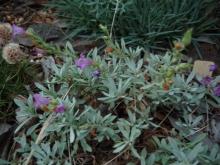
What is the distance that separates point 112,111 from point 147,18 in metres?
0.91

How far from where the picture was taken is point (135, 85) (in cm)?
189

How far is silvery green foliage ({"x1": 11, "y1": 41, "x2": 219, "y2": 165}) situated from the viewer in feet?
5.67

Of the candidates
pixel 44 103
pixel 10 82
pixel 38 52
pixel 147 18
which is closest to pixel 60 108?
pixel 44 103

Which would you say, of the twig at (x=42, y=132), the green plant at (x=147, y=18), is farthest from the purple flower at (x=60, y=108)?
the green plant at (x=147, y=18)

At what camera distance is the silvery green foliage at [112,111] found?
1728mm

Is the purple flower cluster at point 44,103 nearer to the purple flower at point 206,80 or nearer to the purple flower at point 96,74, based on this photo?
the purple flower at point 96,74

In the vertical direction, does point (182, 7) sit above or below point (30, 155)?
above

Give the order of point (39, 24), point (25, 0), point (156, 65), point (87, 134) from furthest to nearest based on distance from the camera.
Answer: point (25, 0) → point (39, 24) → point (156, 65) → point (87, 134)

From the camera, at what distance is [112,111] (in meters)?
1.92

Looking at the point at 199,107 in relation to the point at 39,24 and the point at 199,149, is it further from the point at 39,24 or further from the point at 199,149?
the point at 39,24

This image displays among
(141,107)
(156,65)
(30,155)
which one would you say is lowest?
(30,155)

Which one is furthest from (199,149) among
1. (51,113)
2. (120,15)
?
(120,15)

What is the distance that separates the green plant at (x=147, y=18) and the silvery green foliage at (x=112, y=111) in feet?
1.99

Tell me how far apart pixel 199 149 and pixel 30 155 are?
684mm
